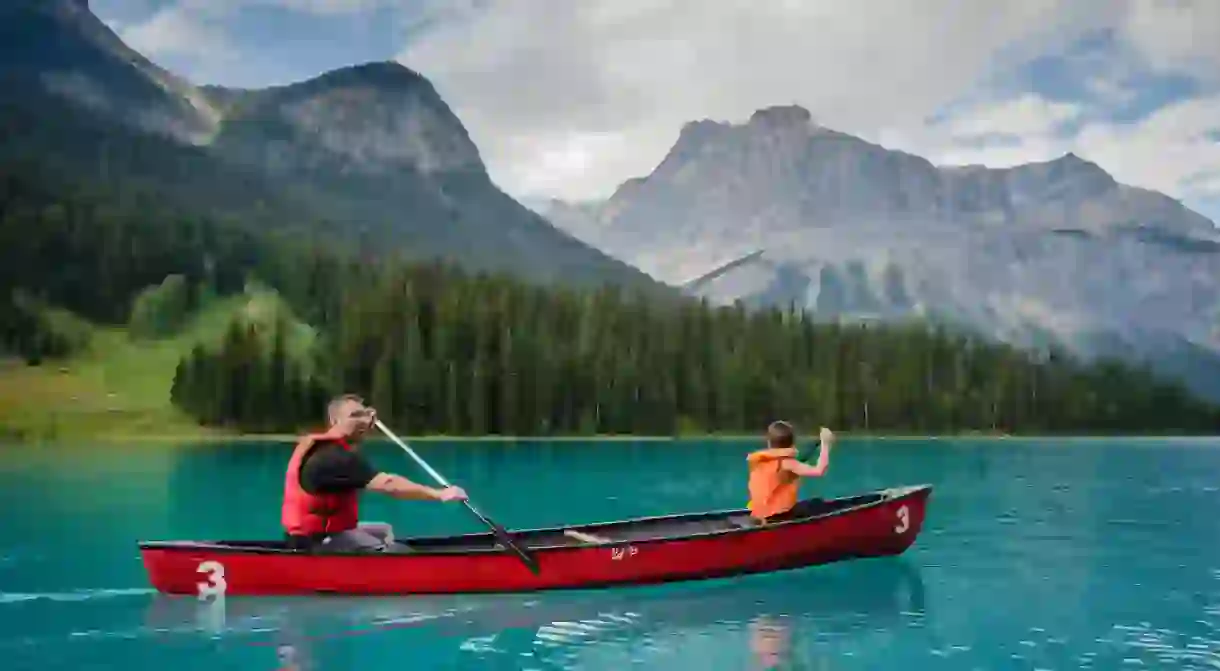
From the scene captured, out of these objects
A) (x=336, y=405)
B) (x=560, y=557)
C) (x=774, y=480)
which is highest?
(x=336, y=405)

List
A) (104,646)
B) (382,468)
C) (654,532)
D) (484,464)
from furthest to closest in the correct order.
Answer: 1. (484,464)
2. (382,468)
3. (654,532)
4. (104,646)

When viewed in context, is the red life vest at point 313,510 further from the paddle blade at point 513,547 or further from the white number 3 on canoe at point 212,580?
the paddle blade at point 513,547

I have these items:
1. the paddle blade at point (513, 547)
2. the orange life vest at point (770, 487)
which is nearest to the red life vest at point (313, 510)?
the paddle blade at point (513, 547)

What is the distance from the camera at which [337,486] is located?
20.1m

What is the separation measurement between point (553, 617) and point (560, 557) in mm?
1425

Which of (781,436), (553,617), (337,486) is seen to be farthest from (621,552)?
(337,486)

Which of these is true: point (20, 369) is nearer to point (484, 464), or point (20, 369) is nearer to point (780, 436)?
point (484, 464)

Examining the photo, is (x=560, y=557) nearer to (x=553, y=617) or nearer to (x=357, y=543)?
(x=553, y=617)

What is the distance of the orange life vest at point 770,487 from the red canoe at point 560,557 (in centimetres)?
69

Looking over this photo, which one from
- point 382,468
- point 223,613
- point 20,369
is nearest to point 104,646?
point 223,613

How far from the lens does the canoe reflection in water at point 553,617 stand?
19.8m

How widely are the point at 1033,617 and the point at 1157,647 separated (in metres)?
2.92

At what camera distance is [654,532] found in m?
27.5

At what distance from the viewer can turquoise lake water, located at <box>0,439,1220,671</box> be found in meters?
18.9
